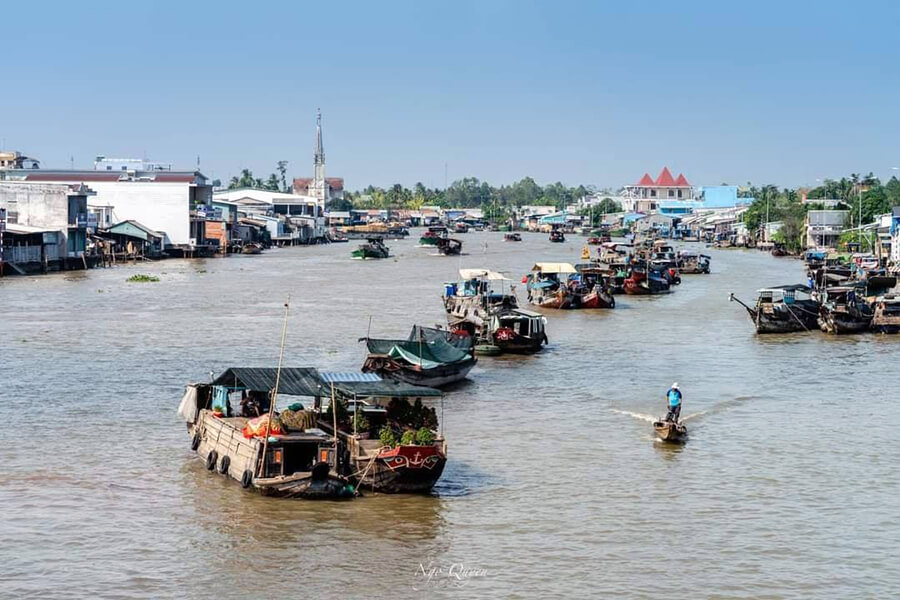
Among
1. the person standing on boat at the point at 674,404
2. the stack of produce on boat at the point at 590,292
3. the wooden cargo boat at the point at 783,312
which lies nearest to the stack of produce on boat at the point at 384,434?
the person standing on boat at the point at 674,404

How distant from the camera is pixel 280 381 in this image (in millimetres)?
16547

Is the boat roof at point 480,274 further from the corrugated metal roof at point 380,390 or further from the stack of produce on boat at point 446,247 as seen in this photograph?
the stack of produce on boat at point 446,247

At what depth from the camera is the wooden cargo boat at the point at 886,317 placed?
108 feet

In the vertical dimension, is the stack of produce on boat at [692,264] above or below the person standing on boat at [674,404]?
below

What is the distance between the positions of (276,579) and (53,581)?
2.24 m

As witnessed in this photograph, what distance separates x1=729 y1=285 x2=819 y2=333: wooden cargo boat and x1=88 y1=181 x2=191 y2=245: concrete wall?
1684 inches

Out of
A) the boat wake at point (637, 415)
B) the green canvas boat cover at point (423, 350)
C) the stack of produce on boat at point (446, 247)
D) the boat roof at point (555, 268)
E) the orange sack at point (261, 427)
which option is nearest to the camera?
the orange sack at point (261, 427)

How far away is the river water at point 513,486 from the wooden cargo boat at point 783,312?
1322 mm

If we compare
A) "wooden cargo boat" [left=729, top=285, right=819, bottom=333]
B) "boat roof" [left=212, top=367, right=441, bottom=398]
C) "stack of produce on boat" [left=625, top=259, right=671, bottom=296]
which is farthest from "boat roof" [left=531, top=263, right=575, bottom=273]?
"boat roof" [left=212, top=367, right=441, bottom=398]

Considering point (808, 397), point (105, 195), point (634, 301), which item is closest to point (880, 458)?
point (808, 397)

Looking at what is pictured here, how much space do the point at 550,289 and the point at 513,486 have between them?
26.3 m

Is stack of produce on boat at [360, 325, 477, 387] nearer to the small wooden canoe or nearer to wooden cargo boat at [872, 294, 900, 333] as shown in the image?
the small wooden canoe

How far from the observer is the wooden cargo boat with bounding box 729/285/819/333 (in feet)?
110

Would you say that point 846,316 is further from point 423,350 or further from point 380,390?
point 380,390
